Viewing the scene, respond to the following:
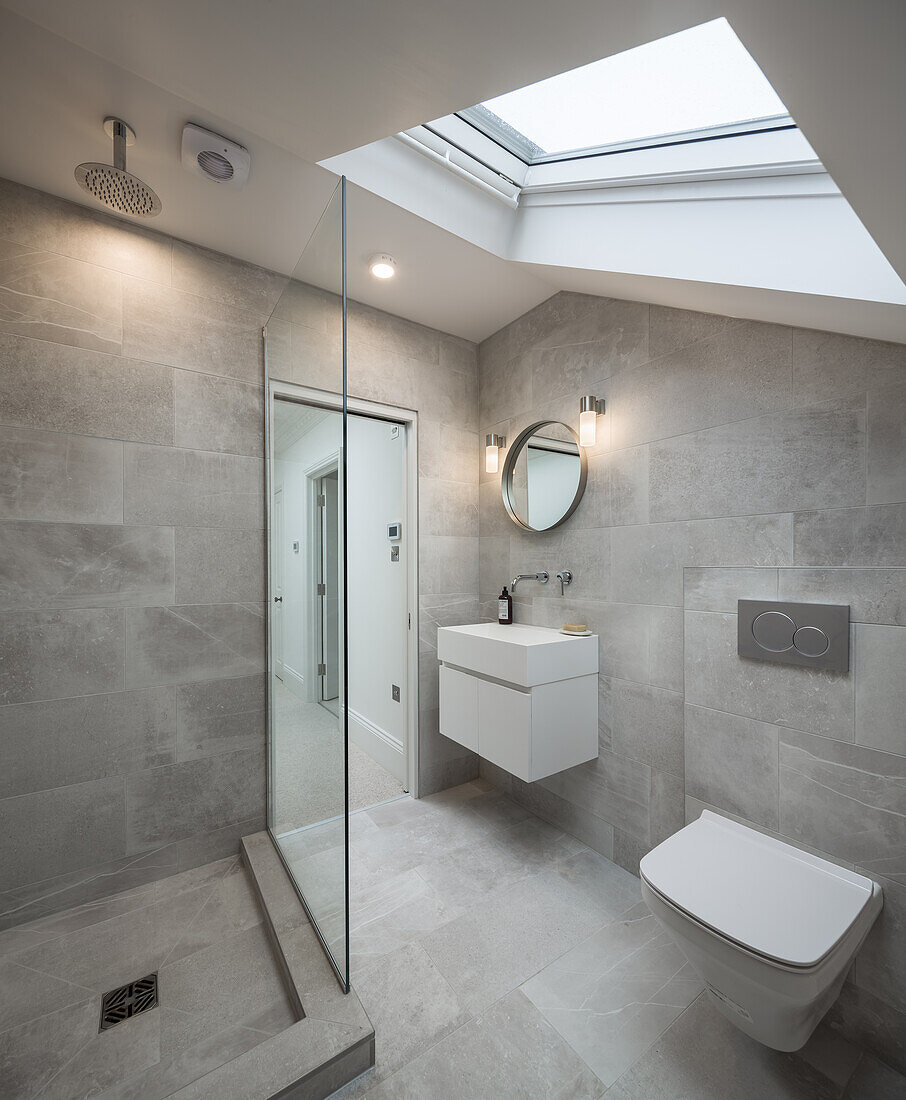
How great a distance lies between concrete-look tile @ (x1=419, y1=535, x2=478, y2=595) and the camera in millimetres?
2566

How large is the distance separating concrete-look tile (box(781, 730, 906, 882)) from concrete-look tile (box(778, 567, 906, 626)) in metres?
0.36

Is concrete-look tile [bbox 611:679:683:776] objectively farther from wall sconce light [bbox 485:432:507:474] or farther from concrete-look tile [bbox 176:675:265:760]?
concrete-look tile [bbox 176:675:265:760]

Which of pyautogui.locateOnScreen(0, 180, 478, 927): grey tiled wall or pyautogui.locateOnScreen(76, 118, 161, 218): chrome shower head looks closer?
pyautogui.locateOnScreen(76, 118, 161, 218): chrome shower head

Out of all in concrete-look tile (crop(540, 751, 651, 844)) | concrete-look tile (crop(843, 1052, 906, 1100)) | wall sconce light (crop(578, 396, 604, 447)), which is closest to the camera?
concrete-look tile (crop(843, 1052, 906, 1100))

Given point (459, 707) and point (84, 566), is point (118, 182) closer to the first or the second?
point (84, 566)

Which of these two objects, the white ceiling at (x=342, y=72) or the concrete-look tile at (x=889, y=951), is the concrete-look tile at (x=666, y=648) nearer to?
the concrete-look tile at (x=889, y=951)

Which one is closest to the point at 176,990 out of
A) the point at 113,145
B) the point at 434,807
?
the point at 434,807

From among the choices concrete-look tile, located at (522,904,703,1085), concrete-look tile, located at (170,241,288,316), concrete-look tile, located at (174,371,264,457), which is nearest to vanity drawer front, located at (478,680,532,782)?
concrete-look tile, located at (522,904,703,1085)

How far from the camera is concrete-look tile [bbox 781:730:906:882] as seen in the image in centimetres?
122

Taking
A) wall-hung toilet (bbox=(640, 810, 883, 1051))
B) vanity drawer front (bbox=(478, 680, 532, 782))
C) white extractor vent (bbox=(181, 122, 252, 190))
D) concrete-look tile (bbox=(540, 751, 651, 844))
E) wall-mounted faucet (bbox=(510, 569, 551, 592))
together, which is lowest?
concrete-look tile (bbox=(540, 751, 651, 844))

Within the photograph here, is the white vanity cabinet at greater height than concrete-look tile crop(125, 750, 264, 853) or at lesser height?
greater

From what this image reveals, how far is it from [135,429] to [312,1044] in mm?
2015

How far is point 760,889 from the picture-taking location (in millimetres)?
1205

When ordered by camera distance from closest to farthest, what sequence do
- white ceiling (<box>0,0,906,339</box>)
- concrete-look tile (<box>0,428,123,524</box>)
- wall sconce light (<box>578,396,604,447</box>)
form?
white ceiling (<box>0,0,906,339</box>) → concrete-look tile (<box>0,428,123,524</box>) → wall sconce light (<box>578,396,604,447</box>)
